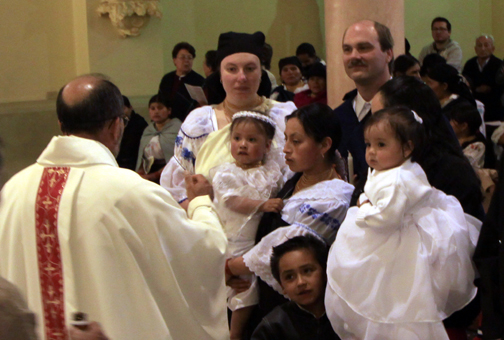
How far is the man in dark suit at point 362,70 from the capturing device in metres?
3.69

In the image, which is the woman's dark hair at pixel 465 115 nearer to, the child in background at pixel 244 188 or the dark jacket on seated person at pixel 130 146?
the child in background at pixel 244 188

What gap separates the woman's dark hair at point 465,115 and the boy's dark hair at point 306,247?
3.03 meters

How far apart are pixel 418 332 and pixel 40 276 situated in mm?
1443

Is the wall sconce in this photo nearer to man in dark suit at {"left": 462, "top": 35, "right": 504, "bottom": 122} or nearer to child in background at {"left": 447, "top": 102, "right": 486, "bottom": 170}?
man in dark suit at {"left": 462, "top": 35, "right": 504, "bottom": 122}

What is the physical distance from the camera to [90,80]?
8.98 feet

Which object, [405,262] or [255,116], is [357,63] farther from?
[405,262]

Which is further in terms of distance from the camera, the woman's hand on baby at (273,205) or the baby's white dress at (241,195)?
the baby's white dress at (241,195)

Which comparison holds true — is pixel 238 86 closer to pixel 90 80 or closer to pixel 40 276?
pixel 90 80

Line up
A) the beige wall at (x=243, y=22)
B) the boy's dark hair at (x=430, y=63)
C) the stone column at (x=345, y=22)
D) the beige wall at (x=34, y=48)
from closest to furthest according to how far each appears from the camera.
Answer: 1. the stone column at (x=345, y=22)
2. the boy's dark hair at (x=430, y=63)
3. the beige wall at (x=34, y=48)
4. the beige wall at (x=243, y=22)

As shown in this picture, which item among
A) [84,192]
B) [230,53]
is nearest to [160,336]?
[84,192]

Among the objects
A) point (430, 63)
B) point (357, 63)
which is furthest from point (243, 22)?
point (357, 63)

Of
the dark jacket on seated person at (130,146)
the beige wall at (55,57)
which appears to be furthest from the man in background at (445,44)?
the dark jacket on seated person at (130,146)

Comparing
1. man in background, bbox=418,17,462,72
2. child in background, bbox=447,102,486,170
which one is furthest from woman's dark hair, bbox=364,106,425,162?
man in background, bbox=418,17,462,72

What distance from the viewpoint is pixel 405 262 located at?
2.71m
